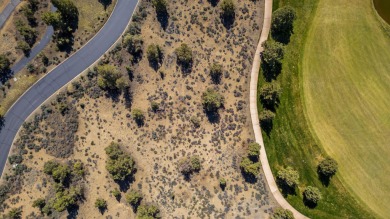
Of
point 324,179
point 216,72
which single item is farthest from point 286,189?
point 216,72

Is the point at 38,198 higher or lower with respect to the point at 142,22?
lower

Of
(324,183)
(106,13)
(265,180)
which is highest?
(106,13)

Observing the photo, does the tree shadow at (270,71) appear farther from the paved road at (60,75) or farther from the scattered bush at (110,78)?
the paved road at (60,75)

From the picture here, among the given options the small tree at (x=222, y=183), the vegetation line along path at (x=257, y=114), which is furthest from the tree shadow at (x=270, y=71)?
the small tree at (x=222, y=183)

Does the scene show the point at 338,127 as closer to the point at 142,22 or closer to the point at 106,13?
the point at 142,22

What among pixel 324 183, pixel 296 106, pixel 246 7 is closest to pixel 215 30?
pixel 246 7
